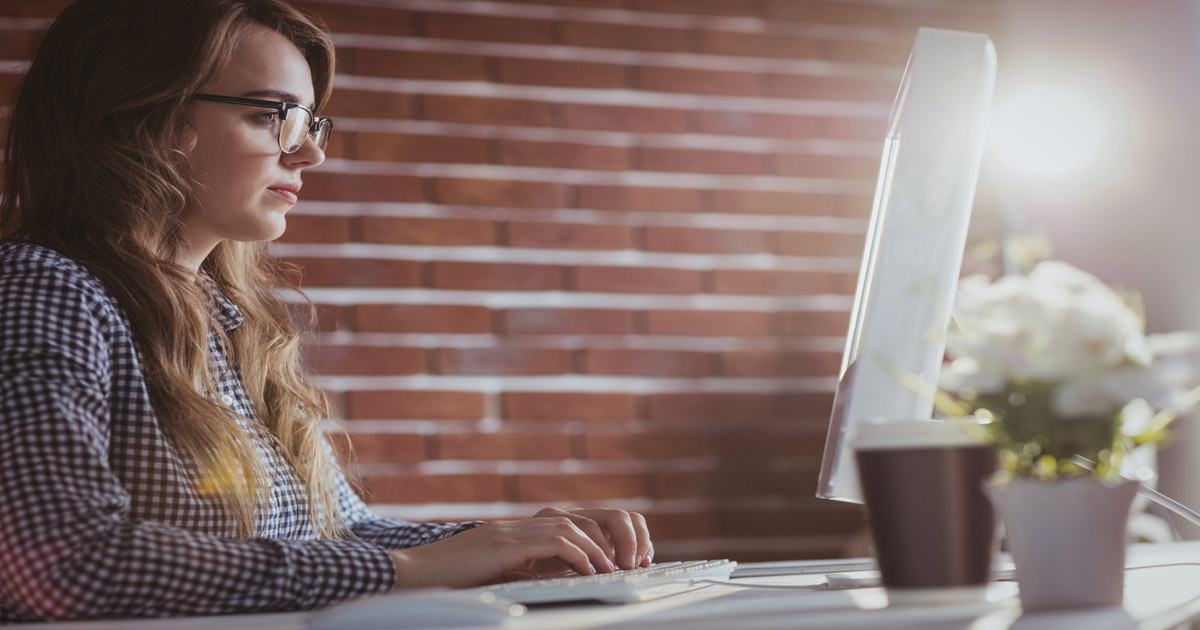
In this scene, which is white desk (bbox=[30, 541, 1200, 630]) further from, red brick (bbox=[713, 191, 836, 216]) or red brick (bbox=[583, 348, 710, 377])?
red brick (bbox=[713, 191, 836, 216])

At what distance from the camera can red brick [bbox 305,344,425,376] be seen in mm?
2145

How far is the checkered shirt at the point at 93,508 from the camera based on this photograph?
84 centimetres

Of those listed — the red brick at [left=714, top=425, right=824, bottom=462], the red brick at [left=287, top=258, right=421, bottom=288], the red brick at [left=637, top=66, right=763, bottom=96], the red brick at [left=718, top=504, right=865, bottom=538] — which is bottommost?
the red brick at [left=718, top=504, right=865, bottom=538]

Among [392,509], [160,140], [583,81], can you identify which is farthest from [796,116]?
[160,140]

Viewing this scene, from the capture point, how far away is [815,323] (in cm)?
243

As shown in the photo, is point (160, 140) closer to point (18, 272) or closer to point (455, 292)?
point (18, 272)

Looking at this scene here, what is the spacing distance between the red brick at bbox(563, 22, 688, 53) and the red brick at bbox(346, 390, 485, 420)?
80 cm

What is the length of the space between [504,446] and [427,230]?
1.55 feet

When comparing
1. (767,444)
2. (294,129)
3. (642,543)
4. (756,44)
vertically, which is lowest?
(767,444)

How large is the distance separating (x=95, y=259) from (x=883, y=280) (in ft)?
2.68

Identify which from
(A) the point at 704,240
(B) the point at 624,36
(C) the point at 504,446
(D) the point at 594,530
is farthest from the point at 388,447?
(D) the point at 594,530

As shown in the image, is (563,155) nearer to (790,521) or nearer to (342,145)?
(342,145)

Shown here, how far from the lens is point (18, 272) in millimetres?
994

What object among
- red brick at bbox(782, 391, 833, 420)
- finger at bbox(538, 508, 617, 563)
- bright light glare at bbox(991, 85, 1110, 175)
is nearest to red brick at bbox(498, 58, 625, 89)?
red brick at bbox(782, 391, 833, 420)
